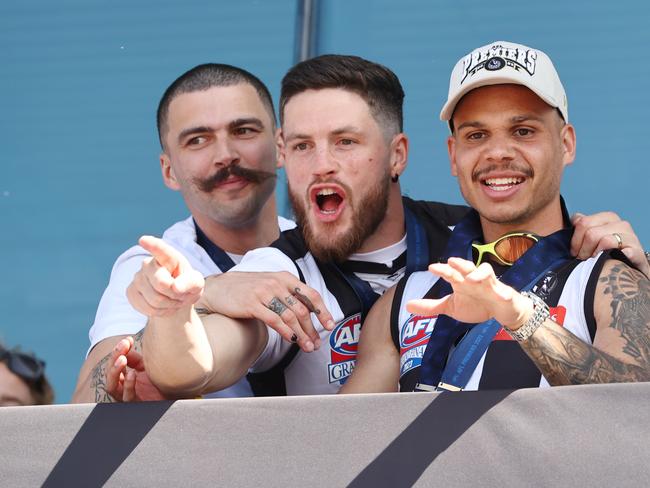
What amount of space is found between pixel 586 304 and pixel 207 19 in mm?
2681

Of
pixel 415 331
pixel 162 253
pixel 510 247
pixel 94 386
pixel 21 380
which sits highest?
pixel 162 253

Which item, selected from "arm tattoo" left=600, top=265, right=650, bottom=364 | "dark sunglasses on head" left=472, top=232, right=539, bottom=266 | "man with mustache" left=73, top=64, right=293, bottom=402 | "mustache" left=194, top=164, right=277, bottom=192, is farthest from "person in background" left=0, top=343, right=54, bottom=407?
"arm tattoo" left=600, top=265, right=650, bottom=364

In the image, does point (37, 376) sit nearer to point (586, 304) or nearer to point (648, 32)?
point (586, 304)

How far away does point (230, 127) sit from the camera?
342 cm

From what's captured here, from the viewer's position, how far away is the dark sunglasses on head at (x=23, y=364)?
2.93 meters

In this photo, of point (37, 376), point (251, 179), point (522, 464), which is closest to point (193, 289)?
point (522, 464)

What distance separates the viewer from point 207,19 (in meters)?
→ 4.45

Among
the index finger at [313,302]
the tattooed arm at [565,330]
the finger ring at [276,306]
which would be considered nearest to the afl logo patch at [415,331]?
the index finger at [313,302]

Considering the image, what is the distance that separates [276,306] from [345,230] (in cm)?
51

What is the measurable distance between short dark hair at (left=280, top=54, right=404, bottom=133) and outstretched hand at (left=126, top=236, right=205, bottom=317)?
1178mm

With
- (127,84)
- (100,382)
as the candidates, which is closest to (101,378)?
(100,382)

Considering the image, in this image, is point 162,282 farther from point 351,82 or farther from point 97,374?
point 351,82

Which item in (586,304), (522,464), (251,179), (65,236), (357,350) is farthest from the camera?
(65,236)

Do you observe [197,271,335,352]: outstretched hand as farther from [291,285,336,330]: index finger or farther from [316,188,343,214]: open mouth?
[316,188,343,214]: open mouth
